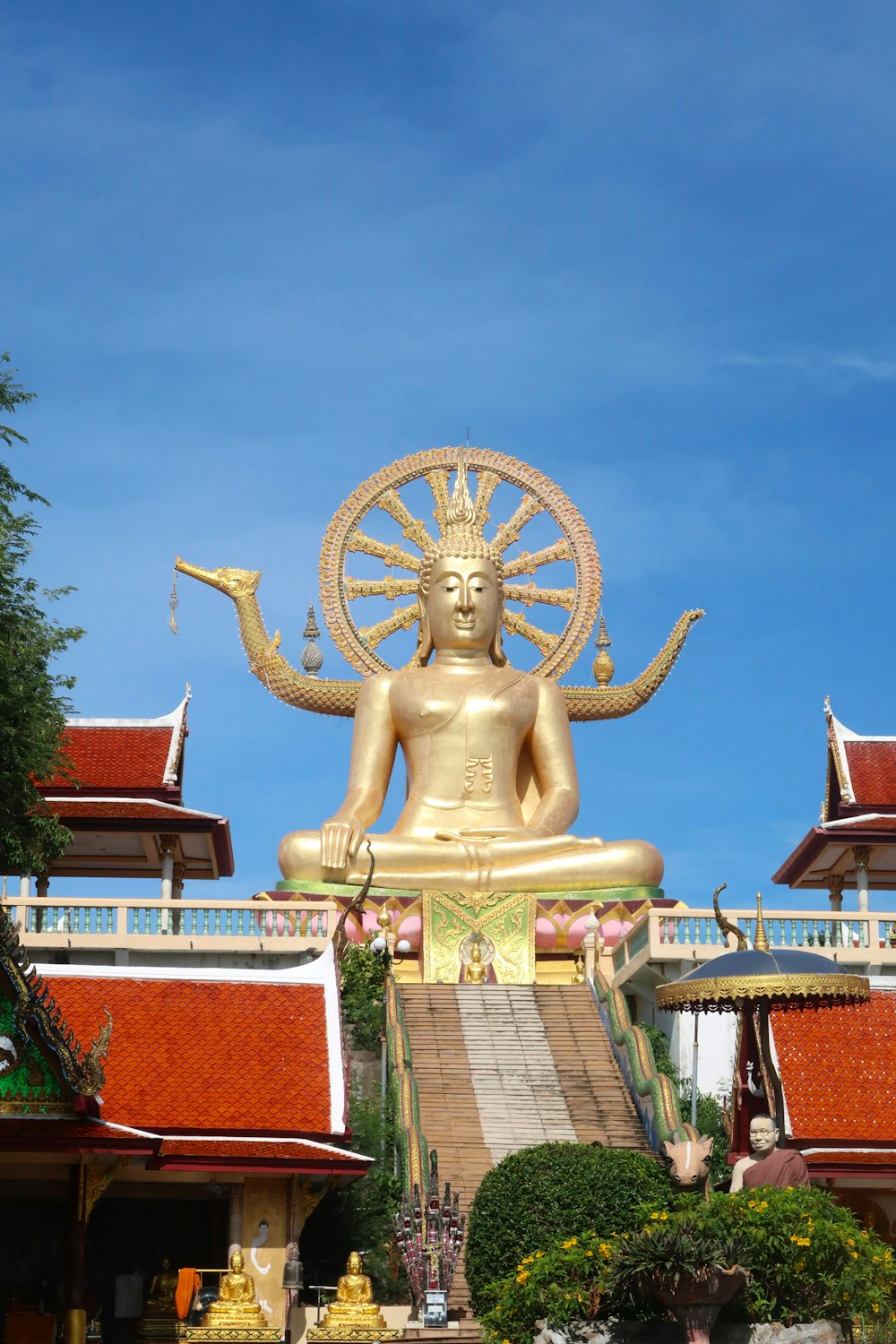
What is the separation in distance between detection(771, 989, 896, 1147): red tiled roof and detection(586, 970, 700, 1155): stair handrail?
A: 1.10 m

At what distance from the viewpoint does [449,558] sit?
29938 millimetres

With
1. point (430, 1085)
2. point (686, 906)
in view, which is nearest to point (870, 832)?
point (686, 906)

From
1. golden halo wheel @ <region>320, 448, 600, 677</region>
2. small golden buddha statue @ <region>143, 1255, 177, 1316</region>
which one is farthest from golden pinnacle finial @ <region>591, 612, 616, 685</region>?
small golden buddha statue @ <region>143, 1255, 177, 1316</region>

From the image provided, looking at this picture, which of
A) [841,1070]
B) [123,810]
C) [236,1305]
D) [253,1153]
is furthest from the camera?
[123,810]

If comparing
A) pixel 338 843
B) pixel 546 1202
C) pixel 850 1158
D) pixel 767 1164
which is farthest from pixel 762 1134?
pixel 338 843

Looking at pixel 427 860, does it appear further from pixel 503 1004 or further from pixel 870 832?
pixel 870 832

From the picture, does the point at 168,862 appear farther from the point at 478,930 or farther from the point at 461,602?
the point at 461,602

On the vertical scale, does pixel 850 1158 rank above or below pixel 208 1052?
below

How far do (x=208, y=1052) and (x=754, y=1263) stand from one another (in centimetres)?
867

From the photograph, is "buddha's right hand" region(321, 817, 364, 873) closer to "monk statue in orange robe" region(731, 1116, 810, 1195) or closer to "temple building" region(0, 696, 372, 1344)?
"temple building" region(0, 696, 372, 1344)

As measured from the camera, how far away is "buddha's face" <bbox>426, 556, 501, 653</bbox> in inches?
1174

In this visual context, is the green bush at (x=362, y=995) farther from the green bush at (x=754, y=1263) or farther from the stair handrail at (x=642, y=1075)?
the green bush at (x=754, y=1263)

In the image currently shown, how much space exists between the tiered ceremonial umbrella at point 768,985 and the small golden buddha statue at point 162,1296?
5.54 meters

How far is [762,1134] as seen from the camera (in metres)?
13.8
